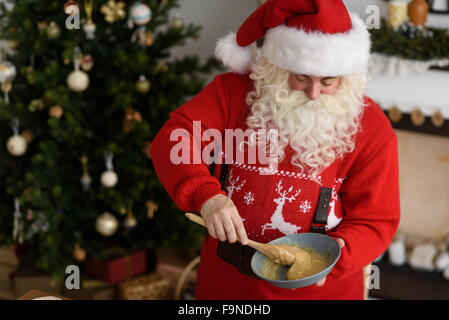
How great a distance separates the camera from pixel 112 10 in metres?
1.63

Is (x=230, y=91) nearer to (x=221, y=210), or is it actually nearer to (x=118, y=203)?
(x=221, y=210)

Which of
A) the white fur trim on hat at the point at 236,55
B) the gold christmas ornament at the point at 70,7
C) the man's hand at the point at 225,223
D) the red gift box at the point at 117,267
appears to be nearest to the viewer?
the man's hand at the point at 225,223

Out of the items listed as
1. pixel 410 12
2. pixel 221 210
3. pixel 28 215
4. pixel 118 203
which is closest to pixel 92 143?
pixel 118 203

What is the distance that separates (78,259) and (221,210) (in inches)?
45.8

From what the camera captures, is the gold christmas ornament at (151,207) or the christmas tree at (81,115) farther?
the gold christmas ornament at (151,207)

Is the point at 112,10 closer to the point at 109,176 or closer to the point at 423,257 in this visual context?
the point at 109,176

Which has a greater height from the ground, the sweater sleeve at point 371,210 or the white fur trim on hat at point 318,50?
the white fur trim on hat at point 318,50

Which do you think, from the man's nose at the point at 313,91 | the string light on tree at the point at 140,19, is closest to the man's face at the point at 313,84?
the man's nose at the point at 313,91

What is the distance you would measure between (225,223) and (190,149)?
21 cm

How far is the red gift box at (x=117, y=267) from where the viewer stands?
6.65ft

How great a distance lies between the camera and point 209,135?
112 cm

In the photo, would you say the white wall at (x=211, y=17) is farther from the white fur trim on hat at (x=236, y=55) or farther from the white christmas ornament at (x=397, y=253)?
the white christmas ornament at (x=397, y=253)

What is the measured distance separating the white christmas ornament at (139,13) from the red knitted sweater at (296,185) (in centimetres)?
64

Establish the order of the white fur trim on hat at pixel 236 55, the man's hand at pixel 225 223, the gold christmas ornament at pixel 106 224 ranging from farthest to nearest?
the gold christmas ornament at pixel 106 224, the white fur trim on hat at pixel 236 55, the man's hand at pixel 225 223
